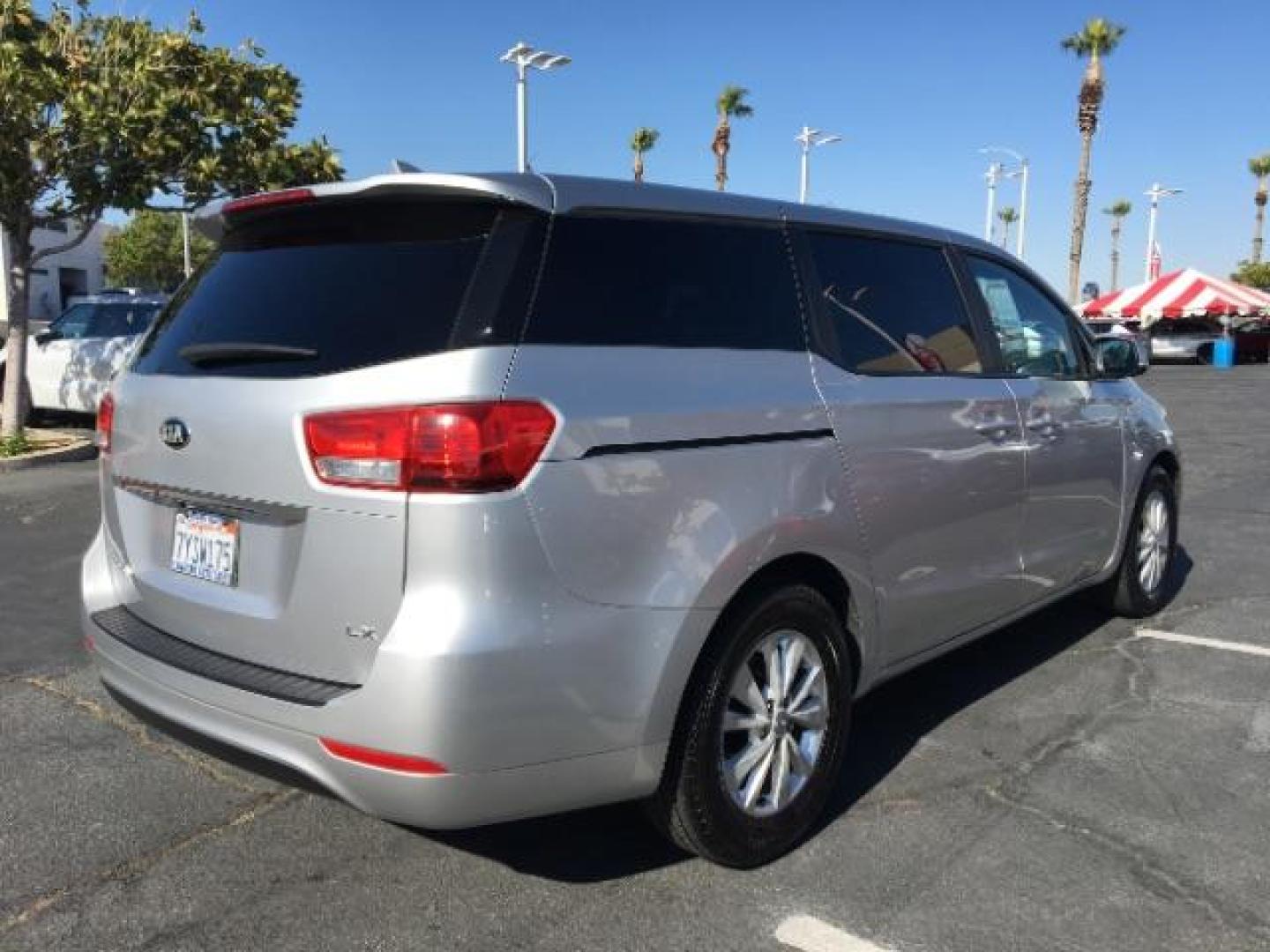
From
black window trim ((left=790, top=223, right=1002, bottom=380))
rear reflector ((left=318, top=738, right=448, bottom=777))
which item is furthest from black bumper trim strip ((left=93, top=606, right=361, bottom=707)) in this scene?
black window trim ((left=790, top=223, right=1002, bottom=380))

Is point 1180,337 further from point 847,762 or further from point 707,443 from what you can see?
point 707,443

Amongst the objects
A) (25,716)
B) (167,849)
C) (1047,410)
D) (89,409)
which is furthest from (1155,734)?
(89,409)

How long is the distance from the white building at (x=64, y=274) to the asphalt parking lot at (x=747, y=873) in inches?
1931

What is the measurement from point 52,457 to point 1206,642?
32.3ft

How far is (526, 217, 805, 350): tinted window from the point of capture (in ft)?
8.58

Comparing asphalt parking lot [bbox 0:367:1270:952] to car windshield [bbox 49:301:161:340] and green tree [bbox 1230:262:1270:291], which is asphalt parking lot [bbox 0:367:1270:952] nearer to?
car windshield [bbox 49:301:161:340]

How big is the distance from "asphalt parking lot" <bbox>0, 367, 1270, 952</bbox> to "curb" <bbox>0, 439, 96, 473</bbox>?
6.33 meters

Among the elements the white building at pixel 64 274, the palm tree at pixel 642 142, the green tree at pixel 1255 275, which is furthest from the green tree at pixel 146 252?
the green tree at pixel 1255 275

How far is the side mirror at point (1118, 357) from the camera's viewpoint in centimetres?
504

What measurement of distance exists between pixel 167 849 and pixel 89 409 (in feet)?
34.1

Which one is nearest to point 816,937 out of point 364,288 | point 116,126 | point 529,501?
point 529,501

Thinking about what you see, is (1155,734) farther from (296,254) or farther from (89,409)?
(89,409)

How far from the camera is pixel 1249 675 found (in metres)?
4.71

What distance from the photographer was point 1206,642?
520cm
